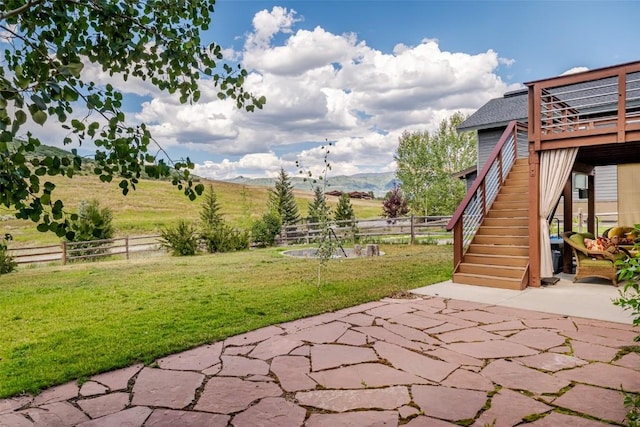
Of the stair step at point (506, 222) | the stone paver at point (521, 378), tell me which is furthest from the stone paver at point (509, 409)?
the stair step at point (506, 222)

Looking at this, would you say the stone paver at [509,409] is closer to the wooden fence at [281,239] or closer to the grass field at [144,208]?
the wooden fence at [281,239]

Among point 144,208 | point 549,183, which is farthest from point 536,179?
point 144,208

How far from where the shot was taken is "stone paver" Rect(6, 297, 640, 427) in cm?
253

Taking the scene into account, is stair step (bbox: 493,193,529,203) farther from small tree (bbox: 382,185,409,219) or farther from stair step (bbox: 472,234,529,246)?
small tree (bbox: 382,185,409,219)

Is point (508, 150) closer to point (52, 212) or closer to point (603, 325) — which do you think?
point (603, 325)

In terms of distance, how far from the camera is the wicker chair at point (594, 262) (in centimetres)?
634

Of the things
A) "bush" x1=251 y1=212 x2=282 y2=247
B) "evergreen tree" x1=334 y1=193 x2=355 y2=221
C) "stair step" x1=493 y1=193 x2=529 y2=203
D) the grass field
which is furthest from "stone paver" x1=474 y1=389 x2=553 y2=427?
the grass field

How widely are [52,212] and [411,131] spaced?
2636cm

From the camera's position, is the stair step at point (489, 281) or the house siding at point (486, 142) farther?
the house siding at point (486, 142)

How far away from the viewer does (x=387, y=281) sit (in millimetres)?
7031

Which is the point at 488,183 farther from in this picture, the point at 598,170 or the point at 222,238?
the point at 222,238

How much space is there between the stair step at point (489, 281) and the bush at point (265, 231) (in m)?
11.6

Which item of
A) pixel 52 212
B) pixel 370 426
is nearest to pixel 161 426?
pixel 370 426

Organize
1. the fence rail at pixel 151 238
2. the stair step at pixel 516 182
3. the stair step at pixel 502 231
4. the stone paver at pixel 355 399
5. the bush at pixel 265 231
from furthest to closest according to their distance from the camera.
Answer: the bush at pixel 265 231 < the fence rail at pixel 151 238 < the stair step at pixel 516 182 < the stair step at pixel 502 231 < the stone paver at pixel 355 399
